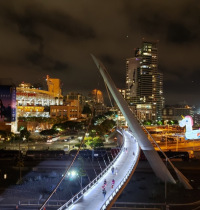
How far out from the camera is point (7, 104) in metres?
54.3

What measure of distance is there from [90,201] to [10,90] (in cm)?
4654

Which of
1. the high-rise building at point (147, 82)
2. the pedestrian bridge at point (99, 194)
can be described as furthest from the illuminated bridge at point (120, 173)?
the high-rise building at point (147, 82)

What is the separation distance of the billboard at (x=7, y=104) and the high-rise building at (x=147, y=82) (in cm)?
8893

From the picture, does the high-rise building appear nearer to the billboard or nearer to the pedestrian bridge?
the billboard

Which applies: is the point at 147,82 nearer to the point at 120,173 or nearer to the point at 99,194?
the point at 120,173

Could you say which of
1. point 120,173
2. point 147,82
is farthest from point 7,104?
point 147,82

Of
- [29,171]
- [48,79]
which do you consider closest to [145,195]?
[29,171]

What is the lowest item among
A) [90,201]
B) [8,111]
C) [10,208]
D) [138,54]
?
[10,208]

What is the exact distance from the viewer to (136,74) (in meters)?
149

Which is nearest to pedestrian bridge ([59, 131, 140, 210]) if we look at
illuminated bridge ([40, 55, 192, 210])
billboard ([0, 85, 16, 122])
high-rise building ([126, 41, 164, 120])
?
illuminated bridge ([40, 55, 192, 210])

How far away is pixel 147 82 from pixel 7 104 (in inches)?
3953

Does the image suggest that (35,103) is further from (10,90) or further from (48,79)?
(10,90)

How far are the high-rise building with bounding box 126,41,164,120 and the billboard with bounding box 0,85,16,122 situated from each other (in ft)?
292

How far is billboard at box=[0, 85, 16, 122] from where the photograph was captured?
5397 centimetres
